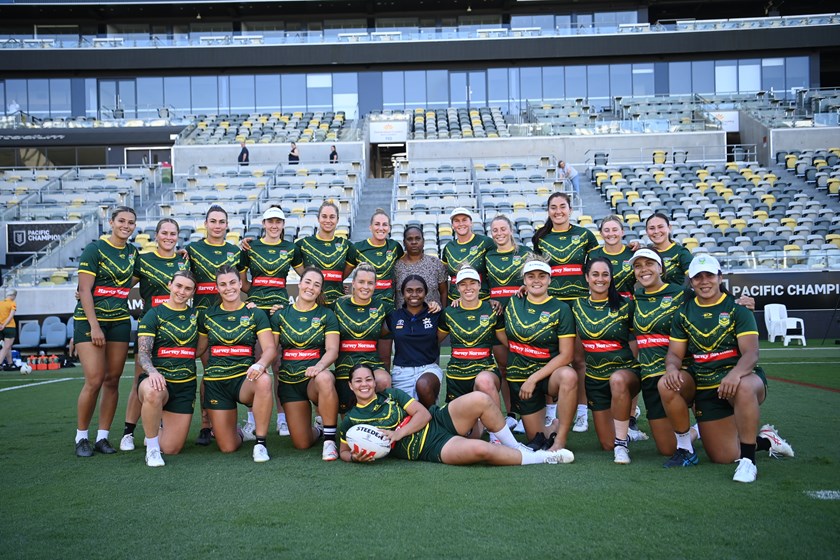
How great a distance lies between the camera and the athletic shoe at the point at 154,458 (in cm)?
567

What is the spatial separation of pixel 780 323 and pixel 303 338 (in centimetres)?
1205

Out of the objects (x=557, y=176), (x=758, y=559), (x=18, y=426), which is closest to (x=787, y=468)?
(x=758, y=559)

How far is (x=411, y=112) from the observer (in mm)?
32562

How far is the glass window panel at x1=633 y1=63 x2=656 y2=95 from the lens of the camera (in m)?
33.5

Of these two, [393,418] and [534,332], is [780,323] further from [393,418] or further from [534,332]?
[393,418]

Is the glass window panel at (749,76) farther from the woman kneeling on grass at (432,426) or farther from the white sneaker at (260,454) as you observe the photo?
the white sneaker at (260,454)

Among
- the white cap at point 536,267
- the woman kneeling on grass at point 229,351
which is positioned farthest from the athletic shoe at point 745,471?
the woman kneeling on grass at point 229,351

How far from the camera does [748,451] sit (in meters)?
4.91

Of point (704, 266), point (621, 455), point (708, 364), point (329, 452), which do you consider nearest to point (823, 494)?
point (708, 364)

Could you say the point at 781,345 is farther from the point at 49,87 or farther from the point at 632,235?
the point at 49,87

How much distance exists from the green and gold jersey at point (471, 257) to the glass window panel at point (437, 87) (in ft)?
90.9

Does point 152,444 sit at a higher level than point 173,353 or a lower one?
lower

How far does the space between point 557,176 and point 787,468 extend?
788 inches

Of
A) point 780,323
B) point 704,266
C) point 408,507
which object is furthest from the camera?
point 780,323
